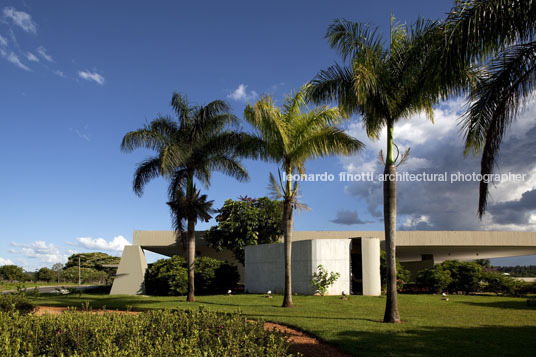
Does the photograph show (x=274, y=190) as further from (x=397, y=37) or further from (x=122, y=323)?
(x=122, y=323)

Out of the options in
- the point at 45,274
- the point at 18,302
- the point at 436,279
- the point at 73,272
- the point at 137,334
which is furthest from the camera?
the point at 45,274

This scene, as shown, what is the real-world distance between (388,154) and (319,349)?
6353 millimetres

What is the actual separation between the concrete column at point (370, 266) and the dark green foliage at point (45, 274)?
184ft

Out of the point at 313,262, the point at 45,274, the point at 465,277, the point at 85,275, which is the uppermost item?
the point at 313,262

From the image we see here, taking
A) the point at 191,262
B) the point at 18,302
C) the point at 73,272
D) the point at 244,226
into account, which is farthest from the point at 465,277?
the point at 73,272

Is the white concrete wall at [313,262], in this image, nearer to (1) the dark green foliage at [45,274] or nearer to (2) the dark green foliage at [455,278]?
(2) the dark green foliage at [455,278]

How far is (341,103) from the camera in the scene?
43.8 feet

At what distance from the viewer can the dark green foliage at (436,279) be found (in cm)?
2344

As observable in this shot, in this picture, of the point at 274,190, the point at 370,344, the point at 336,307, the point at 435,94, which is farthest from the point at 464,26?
the point at 336,307

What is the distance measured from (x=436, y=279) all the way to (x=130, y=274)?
1953cm

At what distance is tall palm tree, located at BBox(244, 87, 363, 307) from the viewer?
15.2m

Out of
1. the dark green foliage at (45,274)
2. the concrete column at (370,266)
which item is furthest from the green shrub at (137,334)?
the dark green foliage at (45,274)

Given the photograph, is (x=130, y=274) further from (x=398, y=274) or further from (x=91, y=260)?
(x=91, y=260)

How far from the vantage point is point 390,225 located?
38.7 ft
